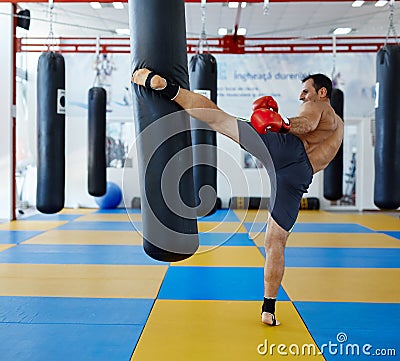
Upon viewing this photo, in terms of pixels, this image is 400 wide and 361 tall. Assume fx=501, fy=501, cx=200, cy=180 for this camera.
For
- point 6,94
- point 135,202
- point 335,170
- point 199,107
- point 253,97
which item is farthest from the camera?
point 253,97

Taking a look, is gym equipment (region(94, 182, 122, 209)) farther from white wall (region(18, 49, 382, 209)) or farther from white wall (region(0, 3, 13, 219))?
white wall (region(0, 3, 13, 219))

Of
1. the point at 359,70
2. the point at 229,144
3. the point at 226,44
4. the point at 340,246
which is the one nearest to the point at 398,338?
the point at 340,246

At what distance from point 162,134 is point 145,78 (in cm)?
27

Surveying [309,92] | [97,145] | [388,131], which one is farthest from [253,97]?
[309,92]

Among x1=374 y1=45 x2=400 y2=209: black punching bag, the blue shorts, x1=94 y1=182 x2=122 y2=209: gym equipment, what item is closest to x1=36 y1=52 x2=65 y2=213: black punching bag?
the blue shorts

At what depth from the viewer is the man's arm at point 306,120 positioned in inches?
118

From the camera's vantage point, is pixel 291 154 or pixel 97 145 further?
pixel 97 145

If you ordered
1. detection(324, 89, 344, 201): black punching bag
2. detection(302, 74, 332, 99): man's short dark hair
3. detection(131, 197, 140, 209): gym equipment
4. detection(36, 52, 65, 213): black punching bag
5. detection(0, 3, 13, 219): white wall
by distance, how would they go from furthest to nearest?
detection(131, 197, 140, 209): gym equipment < detection(0, 3, 13, 219): white wall < detection(324, 89, 344, 201): black punching bag < detection(36, 52, 65, 213): black punching bag < detection(302, 74, 332, 99): man's short dark hair

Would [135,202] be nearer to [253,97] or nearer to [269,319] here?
[253,97]

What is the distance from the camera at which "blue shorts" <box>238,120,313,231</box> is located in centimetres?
315

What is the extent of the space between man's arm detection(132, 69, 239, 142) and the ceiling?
671 cm

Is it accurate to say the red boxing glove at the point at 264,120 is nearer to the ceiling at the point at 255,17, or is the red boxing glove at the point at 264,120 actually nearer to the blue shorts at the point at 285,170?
the blue shorts at the point at 285,170

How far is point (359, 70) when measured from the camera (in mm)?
11203

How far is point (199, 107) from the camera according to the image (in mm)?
2449
